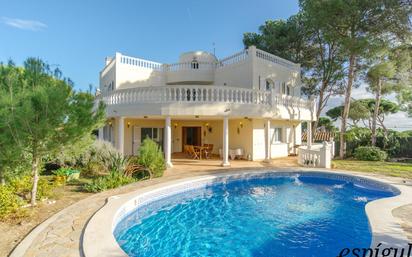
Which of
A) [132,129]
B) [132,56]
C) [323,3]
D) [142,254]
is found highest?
[323,3]

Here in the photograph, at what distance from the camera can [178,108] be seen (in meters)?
13.4

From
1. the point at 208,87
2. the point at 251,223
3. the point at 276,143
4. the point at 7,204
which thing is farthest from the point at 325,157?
the point at 7,204

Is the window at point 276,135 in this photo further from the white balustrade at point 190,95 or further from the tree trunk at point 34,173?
the tree trunk at point 34,173

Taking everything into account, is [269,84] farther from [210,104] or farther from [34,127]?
[34,127]

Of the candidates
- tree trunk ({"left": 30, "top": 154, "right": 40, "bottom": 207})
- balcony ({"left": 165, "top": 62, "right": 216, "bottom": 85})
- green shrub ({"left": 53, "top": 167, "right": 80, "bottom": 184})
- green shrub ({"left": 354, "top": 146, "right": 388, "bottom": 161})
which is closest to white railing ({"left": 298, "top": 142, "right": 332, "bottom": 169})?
green shrub ({"left": 354, "top": 146, "right": 388, "bottom": 161})

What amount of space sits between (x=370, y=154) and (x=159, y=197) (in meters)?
16.6

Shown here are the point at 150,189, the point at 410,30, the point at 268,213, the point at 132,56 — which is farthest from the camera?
the point at 132,56

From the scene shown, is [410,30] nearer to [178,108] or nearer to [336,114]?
[178,108]

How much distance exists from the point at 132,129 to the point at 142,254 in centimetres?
1407

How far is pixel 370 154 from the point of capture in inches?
715

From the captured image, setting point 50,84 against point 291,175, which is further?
point 291,175

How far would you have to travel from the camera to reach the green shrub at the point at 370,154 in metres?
18.0

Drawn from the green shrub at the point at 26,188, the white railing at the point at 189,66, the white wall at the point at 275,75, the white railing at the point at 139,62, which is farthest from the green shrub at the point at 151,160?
the white railing at the point at 189,66


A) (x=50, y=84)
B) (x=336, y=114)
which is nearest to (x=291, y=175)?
(x=50, y=84)
